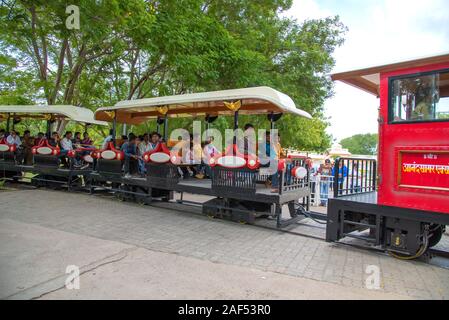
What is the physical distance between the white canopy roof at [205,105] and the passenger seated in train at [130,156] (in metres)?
0.94

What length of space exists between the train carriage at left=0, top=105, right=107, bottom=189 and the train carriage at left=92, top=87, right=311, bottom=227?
218 centimetres

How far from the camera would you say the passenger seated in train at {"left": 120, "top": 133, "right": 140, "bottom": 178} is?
998cm

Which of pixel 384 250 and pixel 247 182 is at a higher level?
pixel 247 182

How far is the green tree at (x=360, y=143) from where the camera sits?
315 ft

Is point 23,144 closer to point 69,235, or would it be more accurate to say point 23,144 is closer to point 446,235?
point 69,235

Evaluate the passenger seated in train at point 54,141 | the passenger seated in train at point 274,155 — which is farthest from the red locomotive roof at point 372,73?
the passenger seated in train at point 54,141

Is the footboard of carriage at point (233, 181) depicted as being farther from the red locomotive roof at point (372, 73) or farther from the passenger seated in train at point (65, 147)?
the passenger seated in train at point (65, 147)

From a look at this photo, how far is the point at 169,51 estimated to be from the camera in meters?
10.5

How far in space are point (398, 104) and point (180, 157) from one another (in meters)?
5.24

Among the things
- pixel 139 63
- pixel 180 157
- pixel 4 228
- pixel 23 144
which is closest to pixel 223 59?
pixel 180 157

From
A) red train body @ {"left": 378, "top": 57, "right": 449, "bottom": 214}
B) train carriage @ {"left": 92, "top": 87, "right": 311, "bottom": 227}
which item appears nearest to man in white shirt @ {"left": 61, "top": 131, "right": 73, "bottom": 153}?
train carriage @ {"left": 92, "top": 87, "right": 311, "bottom": 227}

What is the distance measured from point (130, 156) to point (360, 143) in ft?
336

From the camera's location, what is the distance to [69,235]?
6.03m

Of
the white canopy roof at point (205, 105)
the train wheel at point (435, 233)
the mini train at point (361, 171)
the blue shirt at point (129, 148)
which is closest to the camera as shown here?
the mini train at point (361, 171)
